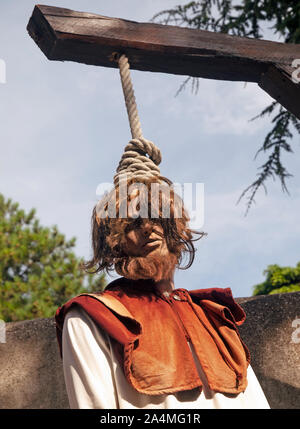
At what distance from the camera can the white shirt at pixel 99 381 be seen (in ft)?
5.06

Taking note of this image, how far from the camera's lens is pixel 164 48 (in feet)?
7.98

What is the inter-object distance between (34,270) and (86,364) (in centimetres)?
1029

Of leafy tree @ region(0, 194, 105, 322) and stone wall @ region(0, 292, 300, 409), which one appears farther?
leafy tree @ region(0, 194, 105, 322)

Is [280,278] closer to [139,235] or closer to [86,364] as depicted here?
[139,235]

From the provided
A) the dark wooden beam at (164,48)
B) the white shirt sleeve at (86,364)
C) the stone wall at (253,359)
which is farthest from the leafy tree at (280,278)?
the white shirt sleeve at (86,364)

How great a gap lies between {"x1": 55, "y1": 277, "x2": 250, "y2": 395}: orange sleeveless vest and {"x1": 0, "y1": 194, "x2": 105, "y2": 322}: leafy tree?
764 cm

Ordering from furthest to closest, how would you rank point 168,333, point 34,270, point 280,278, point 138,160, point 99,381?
point 34,270
point 280,278
point 138,160
point 168,333
point 99,381

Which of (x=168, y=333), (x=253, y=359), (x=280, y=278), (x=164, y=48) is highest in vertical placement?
(x=164, y=48)

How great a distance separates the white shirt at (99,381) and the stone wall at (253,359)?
1208 millimetres

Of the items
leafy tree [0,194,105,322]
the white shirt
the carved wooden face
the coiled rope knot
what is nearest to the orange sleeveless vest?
the white shirt

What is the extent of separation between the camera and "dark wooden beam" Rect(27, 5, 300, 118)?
223 cm

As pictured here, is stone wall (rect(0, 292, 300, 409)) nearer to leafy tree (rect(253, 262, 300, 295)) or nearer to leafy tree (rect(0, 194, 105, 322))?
leafy tree (rect(253, 262, 300, 295))

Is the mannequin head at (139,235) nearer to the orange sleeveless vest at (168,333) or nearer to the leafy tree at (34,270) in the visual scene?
the orange sleeveless vest at (168,333)

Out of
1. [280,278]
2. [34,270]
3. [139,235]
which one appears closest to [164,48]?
[139,235]
